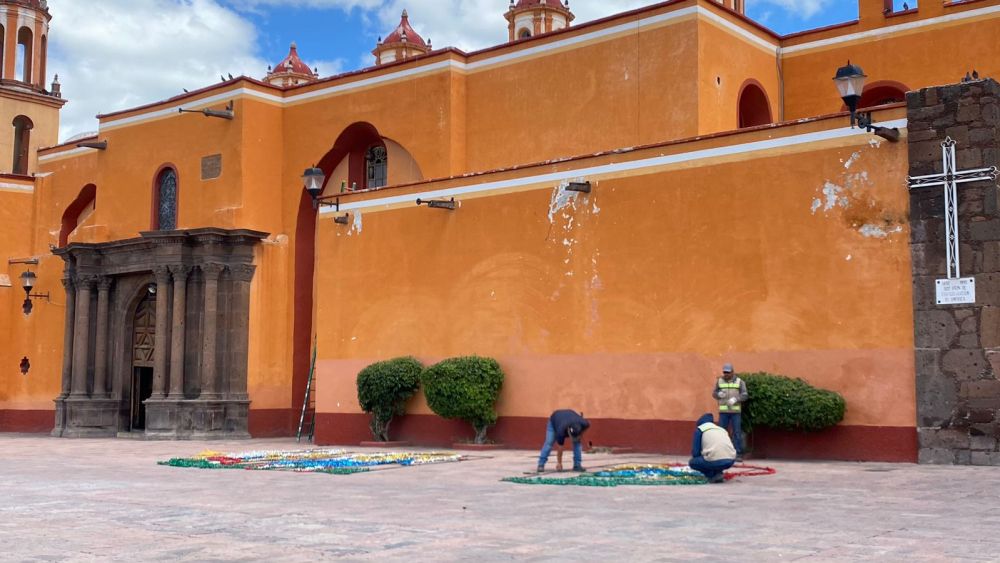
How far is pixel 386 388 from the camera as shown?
20625 millimetres

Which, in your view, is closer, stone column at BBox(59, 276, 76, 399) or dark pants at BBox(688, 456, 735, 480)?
dark pants at BBox(688, 456, 735, 480)

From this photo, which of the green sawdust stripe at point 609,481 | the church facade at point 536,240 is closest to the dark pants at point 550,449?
the green sawdust stripe at point 609,481

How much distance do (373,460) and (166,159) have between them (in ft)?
46.1

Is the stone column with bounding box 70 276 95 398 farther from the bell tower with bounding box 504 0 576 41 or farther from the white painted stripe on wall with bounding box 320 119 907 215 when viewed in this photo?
the bell tower with bounding box 504 0 576 41

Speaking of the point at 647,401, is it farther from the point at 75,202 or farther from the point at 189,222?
the point at 75,202

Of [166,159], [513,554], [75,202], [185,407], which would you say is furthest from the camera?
[75,202]

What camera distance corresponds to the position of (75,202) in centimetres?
3284

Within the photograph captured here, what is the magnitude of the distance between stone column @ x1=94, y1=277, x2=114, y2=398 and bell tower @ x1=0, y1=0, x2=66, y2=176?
995cm

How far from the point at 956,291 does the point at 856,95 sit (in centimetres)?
272

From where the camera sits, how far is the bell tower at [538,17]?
42750 mm

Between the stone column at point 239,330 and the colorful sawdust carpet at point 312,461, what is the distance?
755 cm

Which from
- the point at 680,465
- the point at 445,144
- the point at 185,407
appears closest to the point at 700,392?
the point at 680,465

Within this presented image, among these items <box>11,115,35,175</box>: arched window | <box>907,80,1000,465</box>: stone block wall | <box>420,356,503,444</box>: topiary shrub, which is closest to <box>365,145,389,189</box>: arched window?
<box>420,356,503,444</box>: topiary shrub

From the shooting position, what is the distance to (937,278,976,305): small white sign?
14602mm
